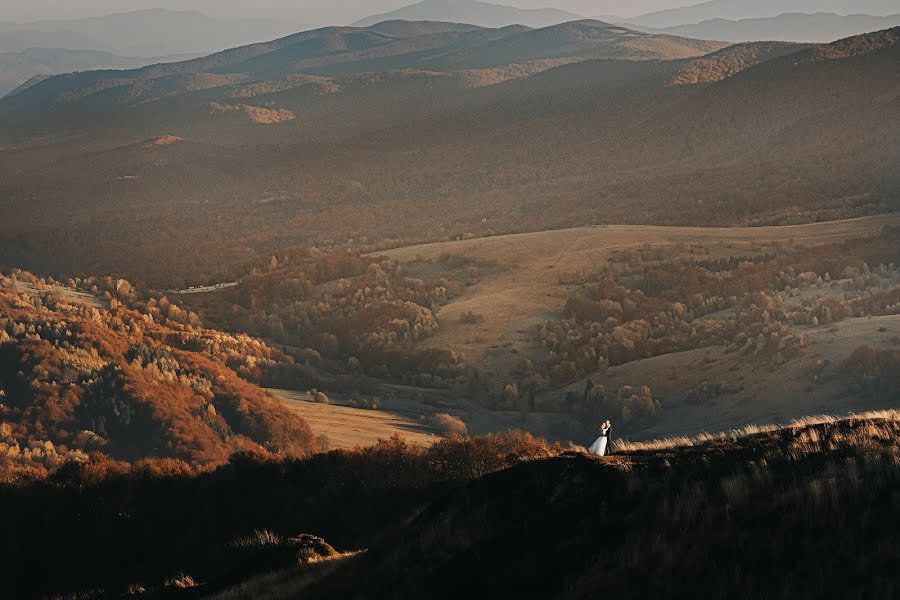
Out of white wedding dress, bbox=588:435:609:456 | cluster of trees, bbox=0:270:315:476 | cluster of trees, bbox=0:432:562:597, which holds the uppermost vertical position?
white wedding dress, bbox=588:435:609:456

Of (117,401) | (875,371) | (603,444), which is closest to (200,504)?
(603,444)

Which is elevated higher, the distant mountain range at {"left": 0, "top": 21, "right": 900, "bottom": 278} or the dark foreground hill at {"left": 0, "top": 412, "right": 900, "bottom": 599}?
the dark foreground hill at {"left": 0, "top": 412, "right": 900, "bottom": 599}

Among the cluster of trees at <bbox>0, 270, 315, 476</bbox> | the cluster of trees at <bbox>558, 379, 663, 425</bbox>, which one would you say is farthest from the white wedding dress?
the cluster of trees at <bbox>558, 379, 663, 425</bbox>

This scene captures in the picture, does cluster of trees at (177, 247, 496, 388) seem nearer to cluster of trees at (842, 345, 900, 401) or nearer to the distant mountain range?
cluster of trees at (842, 345, 900, 401)

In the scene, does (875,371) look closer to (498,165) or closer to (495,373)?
(495,373)

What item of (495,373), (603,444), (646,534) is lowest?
(495,373)

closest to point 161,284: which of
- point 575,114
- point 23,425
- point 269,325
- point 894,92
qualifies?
point 269,325

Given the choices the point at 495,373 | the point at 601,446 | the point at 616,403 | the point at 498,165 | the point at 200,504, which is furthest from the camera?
the point at 498,165

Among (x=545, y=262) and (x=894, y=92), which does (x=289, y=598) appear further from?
(x=894, y=92)
